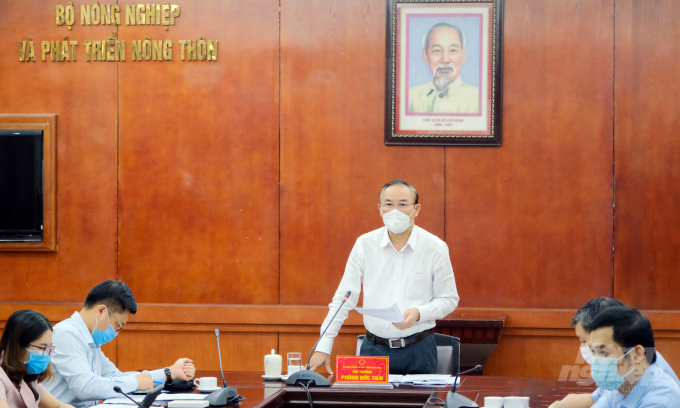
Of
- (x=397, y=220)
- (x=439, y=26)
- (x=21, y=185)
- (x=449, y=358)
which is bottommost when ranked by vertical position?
(x=449, y=358)

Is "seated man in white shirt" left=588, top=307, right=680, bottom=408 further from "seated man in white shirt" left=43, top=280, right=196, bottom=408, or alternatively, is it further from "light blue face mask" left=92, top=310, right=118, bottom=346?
"light blue face mask" left=92, top=310, right=118, bottom=346

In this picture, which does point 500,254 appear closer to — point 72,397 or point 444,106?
point 444,106

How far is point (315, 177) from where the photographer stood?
4.07 m

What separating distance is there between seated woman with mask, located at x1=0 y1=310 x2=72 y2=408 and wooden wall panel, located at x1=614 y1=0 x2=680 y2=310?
124 inches

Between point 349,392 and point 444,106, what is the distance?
6.82ft

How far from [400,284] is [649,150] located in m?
1.87

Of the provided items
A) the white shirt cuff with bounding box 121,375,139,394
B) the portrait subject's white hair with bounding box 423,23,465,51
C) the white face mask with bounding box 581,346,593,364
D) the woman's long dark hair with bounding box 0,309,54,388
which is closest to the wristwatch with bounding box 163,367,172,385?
the white shirt cuff with bounding box 121,375,139,394

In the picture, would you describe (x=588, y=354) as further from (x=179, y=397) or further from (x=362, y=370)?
(x=179, y=397)

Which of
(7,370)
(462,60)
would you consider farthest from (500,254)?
(7,370)

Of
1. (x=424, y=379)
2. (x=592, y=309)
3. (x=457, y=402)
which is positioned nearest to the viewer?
(x=457, y=402)

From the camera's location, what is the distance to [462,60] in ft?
13.0

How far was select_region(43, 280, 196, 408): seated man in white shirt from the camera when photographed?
242cm

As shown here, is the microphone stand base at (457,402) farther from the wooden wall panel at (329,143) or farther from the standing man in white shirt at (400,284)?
the wooden wall panel at (329,143)

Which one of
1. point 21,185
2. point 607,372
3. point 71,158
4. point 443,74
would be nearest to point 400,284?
point 607,372
